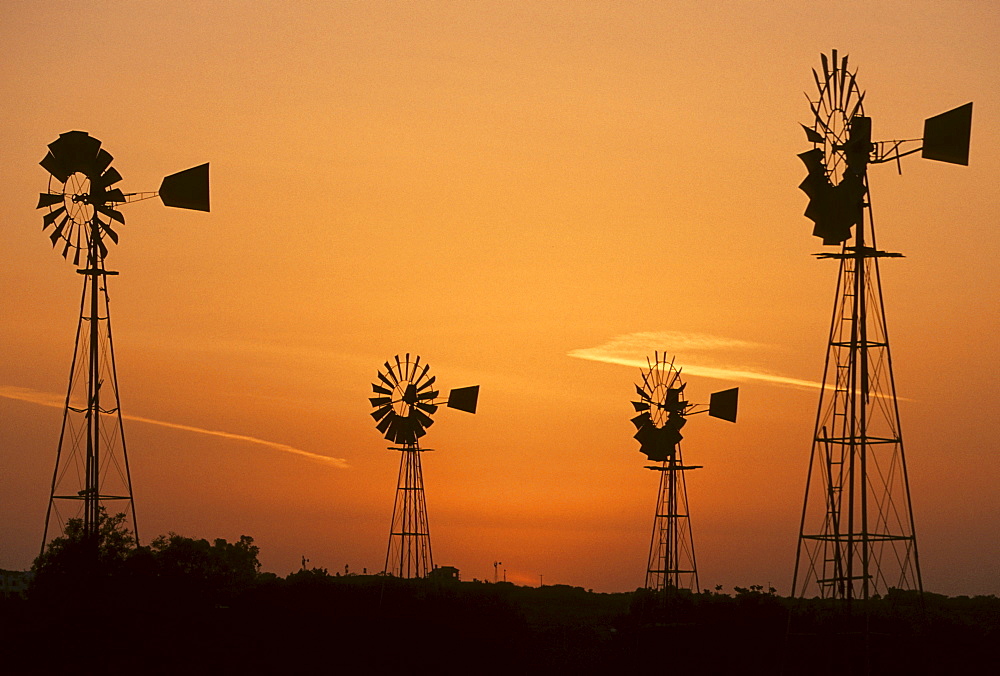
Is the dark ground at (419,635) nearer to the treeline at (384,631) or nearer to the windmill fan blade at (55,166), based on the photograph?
the treeline at (384,631)

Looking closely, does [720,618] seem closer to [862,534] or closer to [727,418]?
[727,418]

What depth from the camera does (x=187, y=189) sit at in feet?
127

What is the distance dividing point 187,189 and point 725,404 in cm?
2039

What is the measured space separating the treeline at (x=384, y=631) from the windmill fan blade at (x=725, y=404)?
23.4 ft

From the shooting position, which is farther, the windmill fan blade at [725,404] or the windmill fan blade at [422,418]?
the windmill fan blade at [422,418]

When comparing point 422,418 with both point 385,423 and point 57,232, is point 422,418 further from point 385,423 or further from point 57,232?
point 57,232

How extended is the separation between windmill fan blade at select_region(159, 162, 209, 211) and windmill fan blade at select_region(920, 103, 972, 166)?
60.6 ft

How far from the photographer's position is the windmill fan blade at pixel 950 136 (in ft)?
111

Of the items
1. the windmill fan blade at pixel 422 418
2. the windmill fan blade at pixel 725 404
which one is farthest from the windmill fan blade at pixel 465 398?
the windmill fan blade at pixel 725 404

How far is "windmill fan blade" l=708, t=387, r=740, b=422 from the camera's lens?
4944cm

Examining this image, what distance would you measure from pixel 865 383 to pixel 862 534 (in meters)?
3.55

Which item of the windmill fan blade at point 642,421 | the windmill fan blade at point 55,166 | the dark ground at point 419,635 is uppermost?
the windmill fan blade at point 55,166

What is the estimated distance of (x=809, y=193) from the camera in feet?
117

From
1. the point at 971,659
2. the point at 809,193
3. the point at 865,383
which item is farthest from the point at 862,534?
the point at 971,659
